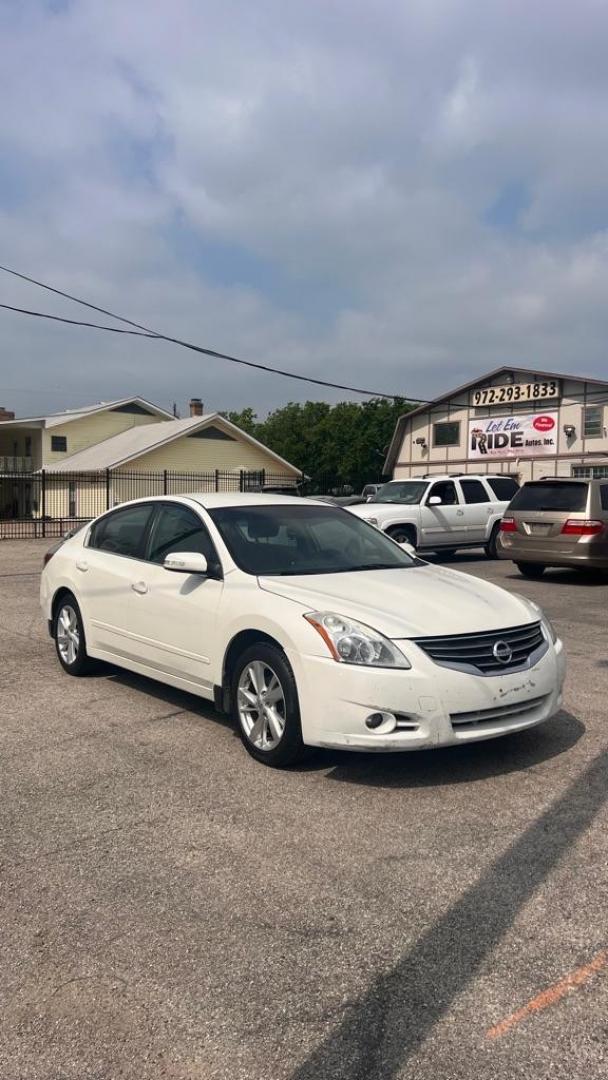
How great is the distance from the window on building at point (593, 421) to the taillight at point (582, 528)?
23.6m

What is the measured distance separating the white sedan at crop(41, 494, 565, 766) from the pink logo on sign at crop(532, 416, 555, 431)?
32.5 metres

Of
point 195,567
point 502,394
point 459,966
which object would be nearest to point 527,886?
point 459,966

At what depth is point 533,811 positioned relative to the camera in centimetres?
403

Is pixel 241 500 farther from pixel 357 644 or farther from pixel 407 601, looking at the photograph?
pixel 357 644

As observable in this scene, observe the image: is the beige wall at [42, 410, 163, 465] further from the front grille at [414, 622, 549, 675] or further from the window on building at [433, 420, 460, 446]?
the front grille at [414, 622, 549, 675]

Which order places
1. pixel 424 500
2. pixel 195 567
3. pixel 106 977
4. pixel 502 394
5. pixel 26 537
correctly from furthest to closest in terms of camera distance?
pixel 502 394, pixel 26 537, pixel 424 500, pixel 195 567, pixel 106 977

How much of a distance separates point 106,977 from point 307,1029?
709 mm

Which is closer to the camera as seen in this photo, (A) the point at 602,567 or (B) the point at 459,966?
(B) the point at 459,966

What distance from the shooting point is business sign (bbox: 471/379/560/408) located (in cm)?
3688

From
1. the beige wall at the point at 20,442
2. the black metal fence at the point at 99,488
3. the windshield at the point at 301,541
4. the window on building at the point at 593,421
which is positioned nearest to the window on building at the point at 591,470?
the window on building at the point at 593,421

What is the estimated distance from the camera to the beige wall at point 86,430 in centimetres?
4388

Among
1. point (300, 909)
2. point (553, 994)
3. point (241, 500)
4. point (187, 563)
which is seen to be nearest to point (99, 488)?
point (241, 500)

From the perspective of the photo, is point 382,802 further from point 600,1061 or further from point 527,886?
point 600,1061

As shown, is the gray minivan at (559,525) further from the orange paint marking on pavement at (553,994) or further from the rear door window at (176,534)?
the orange paint marking on pavement at (553,994)
